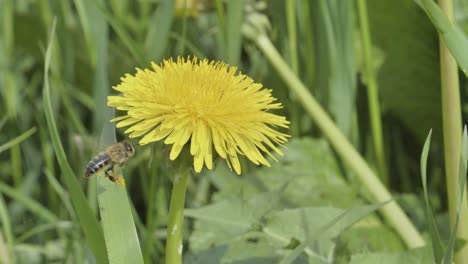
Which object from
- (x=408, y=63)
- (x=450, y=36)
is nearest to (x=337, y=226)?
(x=450, y=36)

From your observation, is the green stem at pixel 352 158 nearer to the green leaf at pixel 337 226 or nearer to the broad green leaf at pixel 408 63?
the green leaf at pixel 337 226

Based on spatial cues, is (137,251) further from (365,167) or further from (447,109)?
(365,167)

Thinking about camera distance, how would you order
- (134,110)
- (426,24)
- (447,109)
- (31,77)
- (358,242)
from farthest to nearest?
1. (31,77)
2. (426,24)
3. (358,242)
4. (447,109)
5. (134,110)

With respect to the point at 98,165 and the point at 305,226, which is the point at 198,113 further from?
the point at 305,226

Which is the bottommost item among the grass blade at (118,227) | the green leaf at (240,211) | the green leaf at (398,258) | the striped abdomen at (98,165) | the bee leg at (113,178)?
the green leaf at (398,258)

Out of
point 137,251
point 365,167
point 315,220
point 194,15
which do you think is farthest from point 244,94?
point 194,15

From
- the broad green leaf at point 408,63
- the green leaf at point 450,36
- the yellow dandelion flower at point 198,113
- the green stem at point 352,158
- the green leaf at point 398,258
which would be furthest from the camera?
the broad green leaf at point 408,63

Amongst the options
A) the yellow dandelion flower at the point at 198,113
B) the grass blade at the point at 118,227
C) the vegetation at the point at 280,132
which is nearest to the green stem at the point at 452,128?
the vegetation at the point at 280,132
